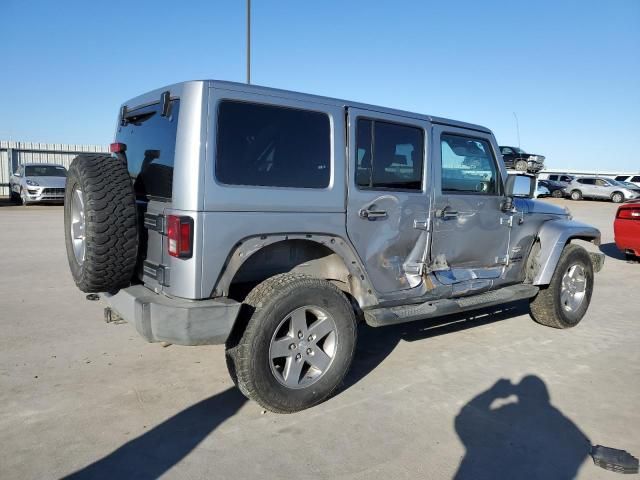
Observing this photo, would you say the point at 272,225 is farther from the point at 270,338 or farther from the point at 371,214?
the point at 371,214

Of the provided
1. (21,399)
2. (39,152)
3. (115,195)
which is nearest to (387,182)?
(115,195)

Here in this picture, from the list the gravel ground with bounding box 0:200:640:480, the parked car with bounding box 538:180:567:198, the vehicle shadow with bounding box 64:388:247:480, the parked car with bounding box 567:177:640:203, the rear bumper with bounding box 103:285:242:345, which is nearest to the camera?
the vehicle shadow with bounding box 64:388:247:480

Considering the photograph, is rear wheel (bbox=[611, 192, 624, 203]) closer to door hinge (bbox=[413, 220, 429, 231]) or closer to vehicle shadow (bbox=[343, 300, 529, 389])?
vehicle shadow (bbox=[343, 300, 529, 389])

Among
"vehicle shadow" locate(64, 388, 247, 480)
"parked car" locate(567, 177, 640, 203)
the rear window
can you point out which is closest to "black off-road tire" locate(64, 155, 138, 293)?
the rear window

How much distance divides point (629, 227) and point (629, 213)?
257 millimetres

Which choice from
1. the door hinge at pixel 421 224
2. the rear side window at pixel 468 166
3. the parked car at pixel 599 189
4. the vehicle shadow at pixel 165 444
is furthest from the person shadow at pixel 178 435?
the parked car at pixel 599 189

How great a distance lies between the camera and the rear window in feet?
10.7

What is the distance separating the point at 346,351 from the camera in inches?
139

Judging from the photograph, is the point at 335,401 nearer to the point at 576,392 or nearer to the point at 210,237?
the point at 210,237

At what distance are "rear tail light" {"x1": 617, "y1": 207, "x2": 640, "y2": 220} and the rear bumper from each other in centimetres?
860

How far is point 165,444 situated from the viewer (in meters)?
2.93

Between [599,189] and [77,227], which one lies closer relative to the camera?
[77,227]

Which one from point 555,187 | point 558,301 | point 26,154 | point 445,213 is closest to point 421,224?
point 445,213

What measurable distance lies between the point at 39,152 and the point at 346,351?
25029mm
